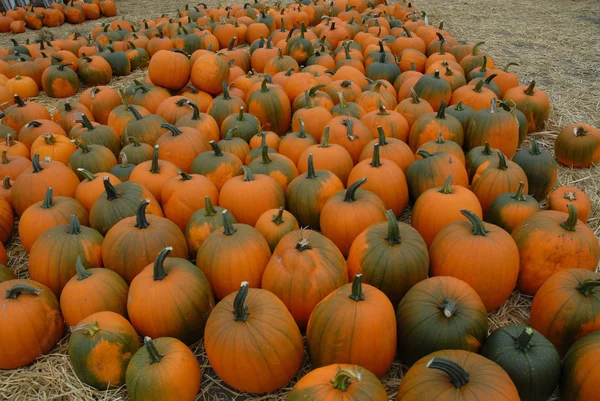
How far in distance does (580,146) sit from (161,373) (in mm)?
5030

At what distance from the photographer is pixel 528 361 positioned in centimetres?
256

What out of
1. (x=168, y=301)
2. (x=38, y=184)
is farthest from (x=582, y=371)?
(x=38, y=184)

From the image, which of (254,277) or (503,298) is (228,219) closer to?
(254,277)

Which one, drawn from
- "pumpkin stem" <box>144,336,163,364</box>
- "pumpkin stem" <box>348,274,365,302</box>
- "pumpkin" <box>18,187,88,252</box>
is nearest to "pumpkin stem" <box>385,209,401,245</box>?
"pumpkin stem" <box>348,274,365,302</box>

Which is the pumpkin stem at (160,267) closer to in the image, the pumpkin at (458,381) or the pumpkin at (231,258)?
Answer: the pumpkin at (231,258)

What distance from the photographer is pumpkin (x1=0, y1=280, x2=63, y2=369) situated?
121 inches

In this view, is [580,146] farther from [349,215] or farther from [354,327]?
[354,327]

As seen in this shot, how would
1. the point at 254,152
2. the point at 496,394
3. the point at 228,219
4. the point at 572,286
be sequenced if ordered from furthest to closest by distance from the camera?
1. the point at 254,152
2. the point at 228,219
3. the point at 572,286
4. the point at 496,394

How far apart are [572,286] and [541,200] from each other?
1.97 meters

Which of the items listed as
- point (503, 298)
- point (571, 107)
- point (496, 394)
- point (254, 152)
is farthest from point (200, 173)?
point (571, 107)

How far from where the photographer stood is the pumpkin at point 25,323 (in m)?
3.07

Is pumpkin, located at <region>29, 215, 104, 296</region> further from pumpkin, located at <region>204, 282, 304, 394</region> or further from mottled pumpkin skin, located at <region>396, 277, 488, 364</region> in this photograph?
mottled pumpkin skin, located at <region>396, 277, 488, 364</region>

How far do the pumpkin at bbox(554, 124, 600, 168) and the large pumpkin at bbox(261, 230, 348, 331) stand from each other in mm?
3619

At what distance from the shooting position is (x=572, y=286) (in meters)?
2.93
